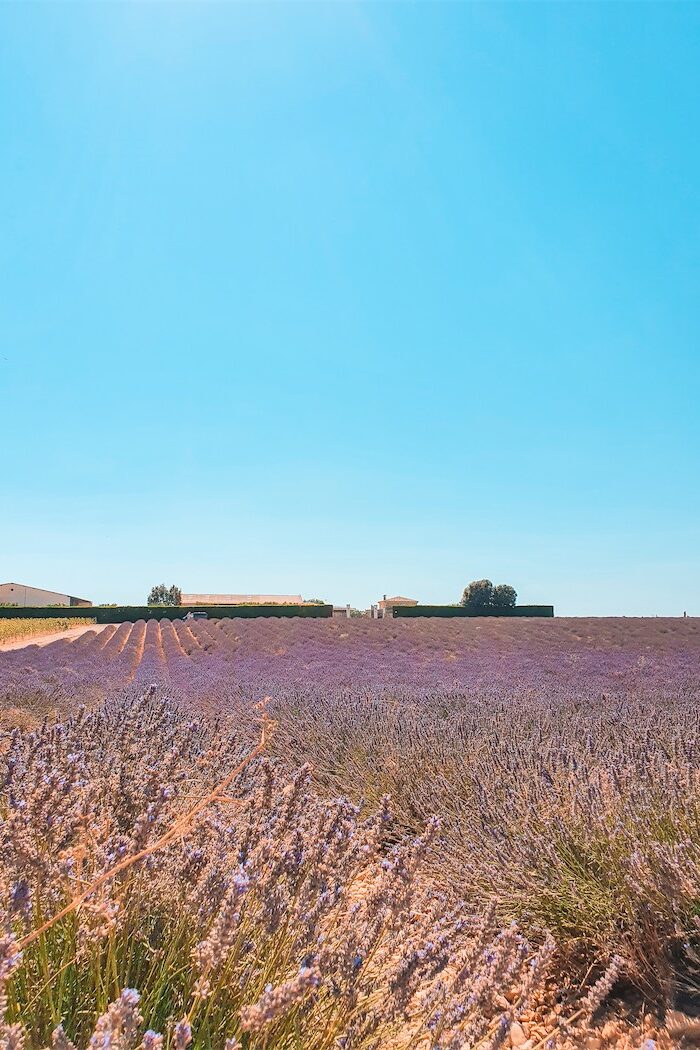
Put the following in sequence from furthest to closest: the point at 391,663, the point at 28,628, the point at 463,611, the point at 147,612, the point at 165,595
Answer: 1. the point at 165,595
2. the point at 147,612
3. the point at 463,611
4. the point at 28,628
5. the point at 391,663

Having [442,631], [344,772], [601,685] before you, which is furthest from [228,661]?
[442,631]

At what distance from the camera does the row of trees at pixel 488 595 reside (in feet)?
129

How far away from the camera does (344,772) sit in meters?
3.88

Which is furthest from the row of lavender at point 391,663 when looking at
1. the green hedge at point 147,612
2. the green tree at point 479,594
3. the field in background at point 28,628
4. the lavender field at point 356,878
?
the green tree at point 479,594

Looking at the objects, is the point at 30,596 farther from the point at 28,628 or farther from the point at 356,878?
the point at 356,878

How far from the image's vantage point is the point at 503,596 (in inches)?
1555

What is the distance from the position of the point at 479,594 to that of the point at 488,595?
1.74 ft

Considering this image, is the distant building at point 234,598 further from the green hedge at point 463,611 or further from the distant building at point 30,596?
the green hedge at point 463,611

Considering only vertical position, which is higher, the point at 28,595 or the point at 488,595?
the point at 488,595

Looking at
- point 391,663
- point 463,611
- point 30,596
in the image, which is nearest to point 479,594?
point 463,611

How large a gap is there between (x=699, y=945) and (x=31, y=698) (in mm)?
5119

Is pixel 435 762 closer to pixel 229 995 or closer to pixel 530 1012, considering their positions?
pixel 530 1012

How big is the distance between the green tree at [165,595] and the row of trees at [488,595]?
23.8 metres

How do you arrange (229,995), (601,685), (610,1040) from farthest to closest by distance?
(601,685) → (610,1040) → (229,995)
